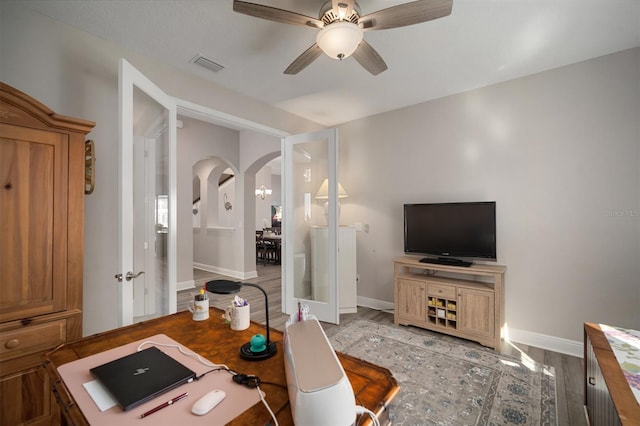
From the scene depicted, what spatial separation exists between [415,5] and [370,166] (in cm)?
255

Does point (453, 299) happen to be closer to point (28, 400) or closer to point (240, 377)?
point (240, 377)

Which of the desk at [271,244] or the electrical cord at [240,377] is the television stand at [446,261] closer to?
the electrical cord at [240,377]

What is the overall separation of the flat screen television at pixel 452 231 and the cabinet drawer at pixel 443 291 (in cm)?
27

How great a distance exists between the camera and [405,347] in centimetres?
271

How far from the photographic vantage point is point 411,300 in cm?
316

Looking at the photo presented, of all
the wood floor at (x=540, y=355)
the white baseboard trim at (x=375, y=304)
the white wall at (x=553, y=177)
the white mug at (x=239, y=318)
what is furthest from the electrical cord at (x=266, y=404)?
the white baseboard trim at (x=375, y=304)

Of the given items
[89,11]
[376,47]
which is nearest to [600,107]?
[376,47]

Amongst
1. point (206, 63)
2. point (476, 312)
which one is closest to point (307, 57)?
point (206, 63)

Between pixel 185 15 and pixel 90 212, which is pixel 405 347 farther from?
pixel 185 15

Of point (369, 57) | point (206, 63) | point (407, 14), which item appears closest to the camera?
point (407, 14)

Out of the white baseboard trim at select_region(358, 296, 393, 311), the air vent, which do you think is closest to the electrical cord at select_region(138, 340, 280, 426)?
the air vent

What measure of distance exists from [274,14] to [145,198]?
161 cm

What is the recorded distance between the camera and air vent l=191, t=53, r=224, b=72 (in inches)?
95.0

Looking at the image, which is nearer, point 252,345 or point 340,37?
point 252,345
